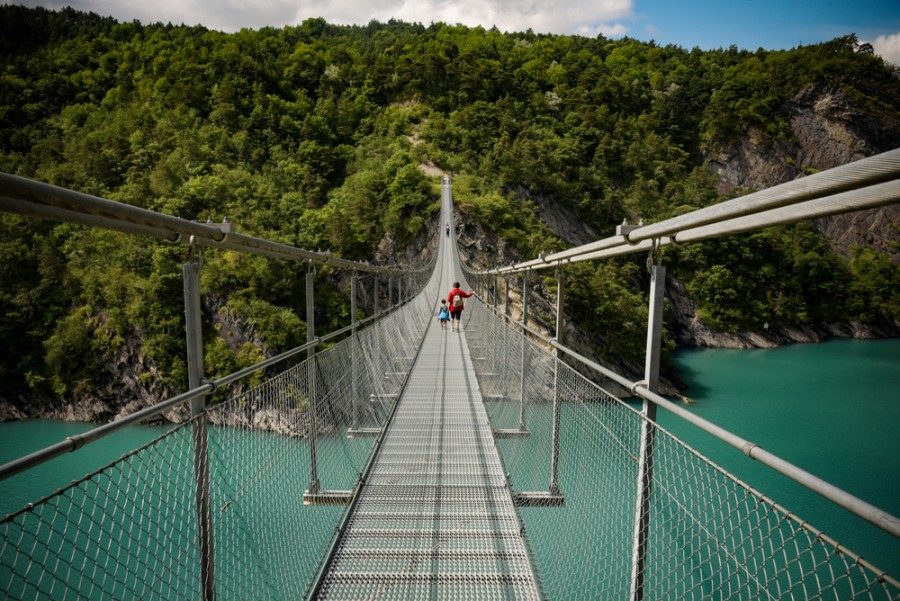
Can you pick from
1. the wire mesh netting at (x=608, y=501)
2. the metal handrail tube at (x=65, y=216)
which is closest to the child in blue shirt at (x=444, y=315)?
the wire mesh netting at (x=608, y=501)

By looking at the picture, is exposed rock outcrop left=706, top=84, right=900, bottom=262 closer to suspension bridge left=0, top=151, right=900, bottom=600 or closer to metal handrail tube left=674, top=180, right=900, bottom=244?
suspension bridge left=0, top=151, right=900, bottom=600

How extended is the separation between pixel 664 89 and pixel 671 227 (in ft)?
154

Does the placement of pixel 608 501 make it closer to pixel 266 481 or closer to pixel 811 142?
pixel 266 481

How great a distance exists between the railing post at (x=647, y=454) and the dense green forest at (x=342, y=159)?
16174 millimetres

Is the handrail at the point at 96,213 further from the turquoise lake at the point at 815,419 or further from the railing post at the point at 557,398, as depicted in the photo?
the turquoise lake at the point at 815,419

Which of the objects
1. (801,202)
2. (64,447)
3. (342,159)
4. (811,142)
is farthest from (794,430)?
(811,142)

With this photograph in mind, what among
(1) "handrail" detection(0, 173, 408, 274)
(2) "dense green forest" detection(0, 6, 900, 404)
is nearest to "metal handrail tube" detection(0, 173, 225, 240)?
(1) "handrail" detection(0, 173, 408, 274)

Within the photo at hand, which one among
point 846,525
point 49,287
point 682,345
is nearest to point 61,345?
point 49,287

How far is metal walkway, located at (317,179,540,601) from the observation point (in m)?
1.85

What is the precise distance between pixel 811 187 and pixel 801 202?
0.23ft

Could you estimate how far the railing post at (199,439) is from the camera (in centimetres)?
128

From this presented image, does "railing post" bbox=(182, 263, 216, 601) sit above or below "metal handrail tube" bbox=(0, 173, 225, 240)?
below

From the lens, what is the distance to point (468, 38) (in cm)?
5094

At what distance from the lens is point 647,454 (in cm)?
133
